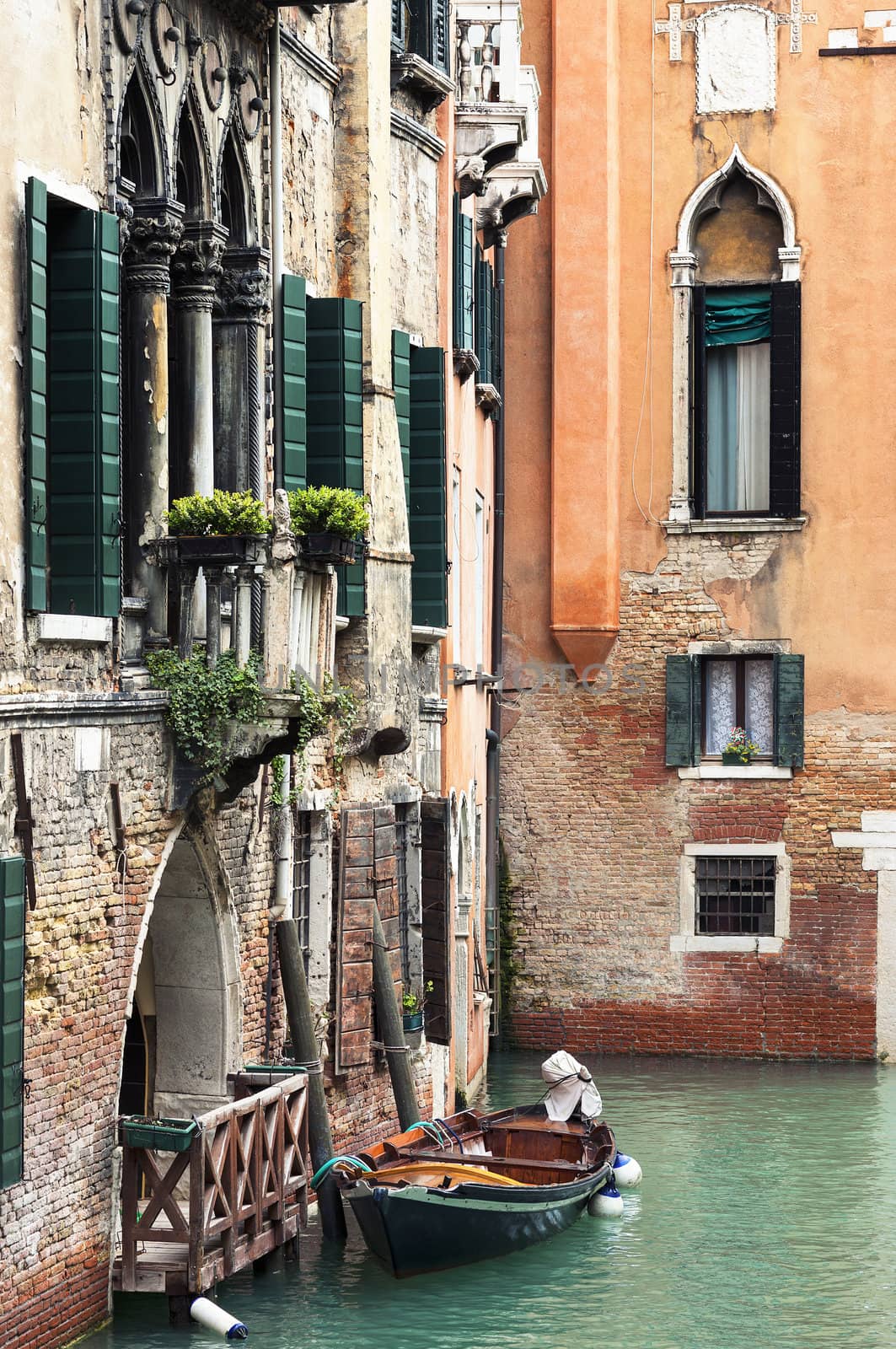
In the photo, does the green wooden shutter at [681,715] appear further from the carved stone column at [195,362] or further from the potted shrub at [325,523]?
the carved stone column at [195,362]

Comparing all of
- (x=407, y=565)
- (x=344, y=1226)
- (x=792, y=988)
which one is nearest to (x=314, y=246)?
(x=407, y=565)

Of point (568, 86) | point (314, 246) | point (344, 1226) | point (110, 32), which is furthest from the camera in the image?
point (568, 86)

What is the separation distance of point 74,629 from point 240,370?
322 centimetres

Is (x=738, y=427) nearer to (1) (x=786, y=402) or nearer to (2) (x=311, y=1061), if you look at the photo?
(1) (x=786, y=402)

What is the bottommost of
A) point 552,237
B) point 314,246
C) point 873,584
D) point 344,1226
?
point 344,1226

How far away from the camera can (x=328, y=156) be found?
14422 millimetres

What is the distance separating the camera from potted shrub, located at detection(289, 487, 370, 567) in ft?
40.3

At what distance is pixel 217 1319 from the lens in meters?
10.9

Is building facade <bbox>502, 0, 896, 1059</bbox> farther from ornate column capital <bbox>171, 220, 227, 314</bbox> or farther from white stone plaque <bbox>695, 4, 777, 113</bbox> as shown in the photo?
ornate column capital <bbox>171, 220, 227, 314</bbox>

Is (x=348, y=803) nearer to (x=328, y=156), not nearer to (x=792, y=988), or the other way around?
(x=328, y=156)

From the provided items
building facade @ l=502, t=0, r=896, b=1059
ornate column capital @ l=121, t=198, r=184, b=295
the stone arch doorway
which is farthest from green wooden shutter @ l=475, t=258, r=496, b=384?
the stone arch doorway

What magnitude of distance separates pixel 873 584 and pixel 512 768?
3.99m

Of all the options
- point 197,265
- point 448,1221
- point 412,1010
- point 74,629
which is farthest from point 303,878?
point 74,629

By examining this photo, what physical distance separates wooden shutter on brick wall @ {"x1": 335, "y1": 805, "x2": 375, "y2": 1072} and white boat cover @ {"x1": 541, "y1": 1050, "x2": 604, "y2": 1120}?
2.06m
